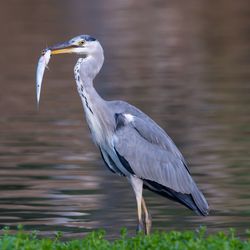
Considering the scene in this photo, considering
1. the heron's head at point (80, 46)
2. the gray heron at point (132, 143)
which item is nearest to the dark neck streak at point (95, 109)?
the gray heron at point (132, 143)

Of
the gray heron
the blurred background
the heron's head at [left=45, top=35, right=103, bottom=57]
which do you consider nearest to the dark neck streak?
the gray heron

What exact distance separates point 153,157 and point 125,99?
719 centimetres

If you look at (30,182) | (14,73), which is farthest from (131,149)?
(14,73)

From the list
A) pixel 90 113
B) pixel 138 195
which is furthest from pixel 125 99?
pixel 138 195

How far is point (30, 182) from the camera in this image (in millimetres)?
11320

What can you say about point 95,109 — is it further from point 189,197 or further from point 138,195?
point 189,197

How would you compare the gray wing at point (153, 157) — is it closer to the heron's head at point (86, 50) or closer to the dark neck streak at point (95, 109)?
the dark neck streak at point (95, 109)

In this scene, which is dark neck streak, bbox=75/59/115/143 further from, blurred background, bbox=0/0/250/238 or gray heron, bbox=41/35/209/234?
blurred background, bbox=0/0/250/238

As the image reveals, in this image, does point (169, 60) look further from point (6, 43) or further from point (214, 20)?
point (214, 20)

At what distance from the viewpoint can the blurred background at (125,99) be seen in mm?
10211

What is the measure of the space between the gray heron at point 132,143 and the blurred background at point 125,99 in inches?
25.0

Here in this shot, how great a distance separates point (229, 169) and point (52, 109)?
4519mm

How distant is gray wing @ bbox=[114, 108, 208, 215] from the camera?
8.86 m

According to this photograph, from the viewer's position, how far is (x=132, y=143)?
8.87 m
